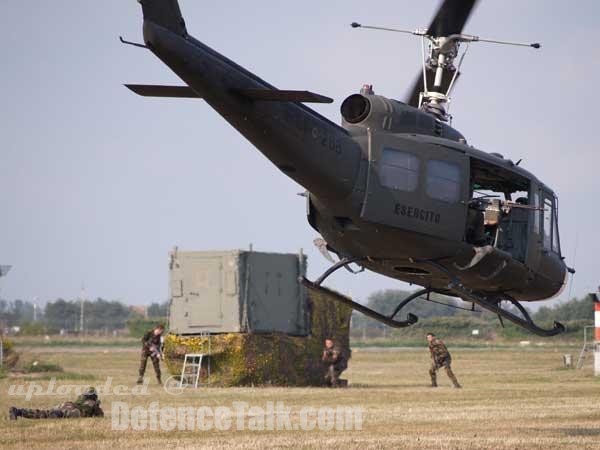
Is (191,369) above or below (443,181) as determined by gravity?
below

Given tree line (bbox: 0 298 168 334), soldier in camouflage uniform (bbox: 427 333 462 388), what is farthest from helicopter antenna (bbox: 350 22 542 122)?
tree line (bbox: 0 298 168 334)

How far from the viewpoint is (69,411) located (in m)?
18.5

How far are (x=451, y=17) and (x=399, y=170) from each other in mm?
2861

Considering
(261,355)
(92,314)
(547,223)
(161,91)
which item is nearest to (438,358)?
(261,355)

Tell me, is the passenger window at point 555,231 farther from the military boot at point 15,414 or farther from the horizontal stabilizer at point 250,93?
the military boot at point 15,414

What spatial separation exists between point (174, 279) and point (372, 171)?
1438 cm

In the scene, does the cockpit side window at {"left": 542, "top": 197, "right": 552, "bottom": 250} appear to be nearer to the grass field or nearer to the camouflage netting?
the grass field

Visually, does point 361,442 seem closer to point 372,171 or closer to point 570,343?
point 372,171

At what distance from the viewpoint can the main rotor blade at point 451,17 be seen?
15039 millimetres

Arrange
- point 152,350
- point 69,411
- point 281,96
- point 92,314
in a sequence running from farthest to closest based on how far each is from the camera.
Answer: point 92,314
point 152,350
point 69,411
point 281,96

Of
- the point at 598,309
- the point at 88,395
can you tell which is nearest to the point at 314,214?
the point at 88,395

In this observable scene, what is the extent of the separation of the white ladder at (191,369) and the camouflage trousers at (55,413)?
780 cm

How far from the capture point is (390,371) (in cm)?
3775

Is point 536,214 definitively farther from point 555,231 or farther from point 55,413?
point 55,413
